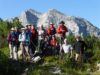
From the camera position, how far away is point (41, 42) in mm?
28703

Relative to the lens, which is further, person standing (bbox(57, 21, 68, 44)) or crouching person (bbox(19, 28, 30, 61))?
person standing (bbox(57, 21, 68, 44))

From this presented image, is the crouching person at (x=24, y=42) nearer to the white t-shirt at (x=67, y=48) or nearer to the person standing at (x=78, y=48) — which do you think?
the white t-shirt at (x=67, y=48)

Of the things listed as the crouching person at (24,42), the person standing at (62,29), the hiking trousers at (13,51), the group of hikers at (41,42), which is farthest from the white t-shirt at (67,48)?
the hiking trousers at (13,51)

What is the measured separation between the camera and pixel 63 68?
951 inches

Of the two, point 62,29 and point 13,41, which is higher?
point 62,29

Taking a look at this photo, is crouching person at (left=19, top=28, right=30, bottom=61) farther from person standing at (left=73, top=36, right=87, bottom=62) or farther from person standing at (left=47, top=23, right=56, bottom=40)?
person standing at (left=73, top=36, right=87, bottom=62)

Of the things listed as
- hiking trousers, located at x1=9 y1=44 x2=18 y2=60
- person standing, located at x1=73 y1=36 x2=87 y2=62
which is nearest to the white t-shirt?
person standing, located at x1=73 y1=36 x2=87 y2=62

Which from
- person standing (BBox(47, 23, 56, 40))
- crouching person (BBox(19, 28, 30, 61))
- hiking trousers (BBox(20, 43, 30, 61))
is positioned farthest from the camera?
person standing (BBox(47, 23, 56, 40))

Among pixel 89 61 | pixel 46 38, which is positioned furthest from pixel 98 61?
pixel 46 38

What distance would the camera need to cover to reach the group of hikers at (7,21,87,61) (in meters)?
26.6

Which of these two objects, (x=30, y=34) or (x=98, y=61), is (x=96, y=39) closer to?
(x=98, y=61)

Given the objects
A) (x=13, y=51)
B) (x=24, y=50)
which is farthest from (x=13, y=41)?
(x=24, y=50)

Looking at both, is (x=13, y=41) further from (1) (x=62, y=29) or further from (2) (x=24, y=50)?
(1) (x=62, y=29)

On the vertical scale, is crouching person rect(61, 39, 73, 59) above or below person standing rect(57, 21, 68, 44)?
below
